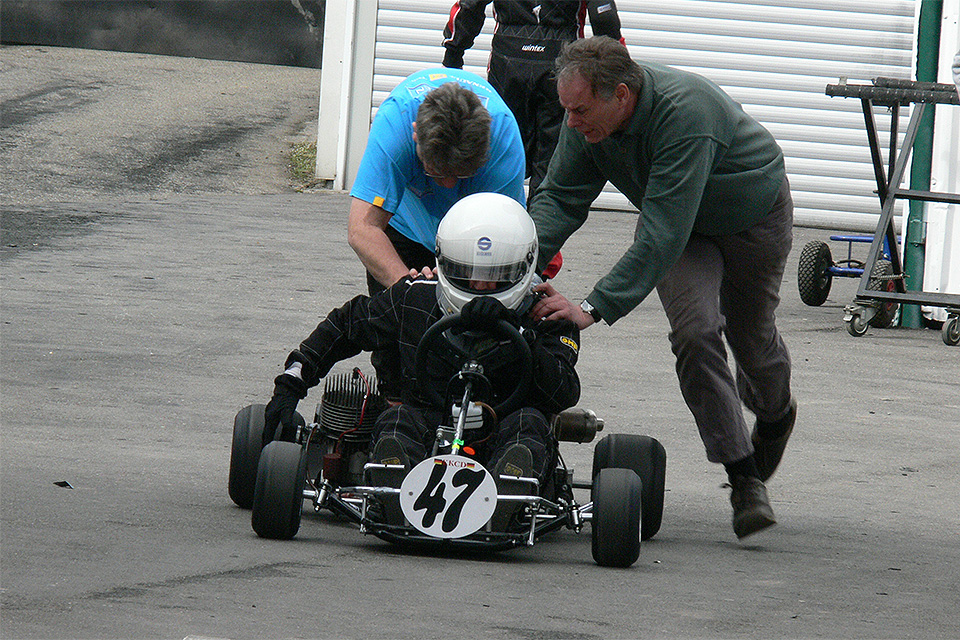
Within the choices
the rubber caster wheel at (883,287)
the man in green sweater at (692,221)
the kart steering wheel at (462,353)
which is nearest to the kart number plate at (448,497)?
the kart steering wheel at (462,353)

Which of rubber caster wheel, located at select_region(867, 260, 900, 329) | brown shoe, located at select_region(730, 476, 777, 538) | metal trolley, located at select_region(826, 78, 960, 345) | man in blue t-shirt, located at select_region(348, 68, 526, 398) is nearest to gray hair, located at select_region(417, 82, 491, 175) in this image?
man in blue t-shirt, located at select_region(348, 68, 526, 398)

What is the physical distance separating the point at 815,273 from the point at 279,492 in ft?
20.4

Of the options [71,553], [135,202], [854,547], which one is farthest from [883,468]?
[135,202]

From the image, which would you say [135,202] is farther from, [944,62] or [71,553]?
[71,553]

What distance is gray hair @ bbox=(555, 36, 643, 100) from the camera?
451cm

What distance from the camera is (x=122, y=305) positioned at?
27.9 ft

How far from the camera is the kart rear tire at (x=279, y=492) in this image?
428 centimetres

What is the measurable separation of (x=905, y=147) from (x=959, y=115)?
74.1 inches

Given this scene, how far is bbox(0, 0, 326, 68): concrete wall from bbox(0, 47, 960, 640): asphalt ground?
486cm

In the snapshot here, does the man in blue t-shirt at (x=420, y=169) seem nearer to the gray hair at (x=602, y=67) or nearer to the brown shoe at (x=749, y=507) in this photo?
the gray hair at (x=602, y=67)

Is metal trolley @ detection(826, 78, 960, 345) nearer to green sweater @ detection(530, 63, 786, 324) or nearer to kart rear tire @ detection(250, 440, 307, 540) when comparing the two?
green sweater @ detection(530, 63, 786, 324)

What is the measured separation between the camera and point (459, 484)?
165 inches

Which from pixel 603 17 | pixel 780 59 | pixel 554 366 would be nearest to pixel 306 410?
pixel 554 366

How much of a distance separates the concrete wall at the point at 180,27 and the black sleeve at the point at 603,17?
10.2 m
